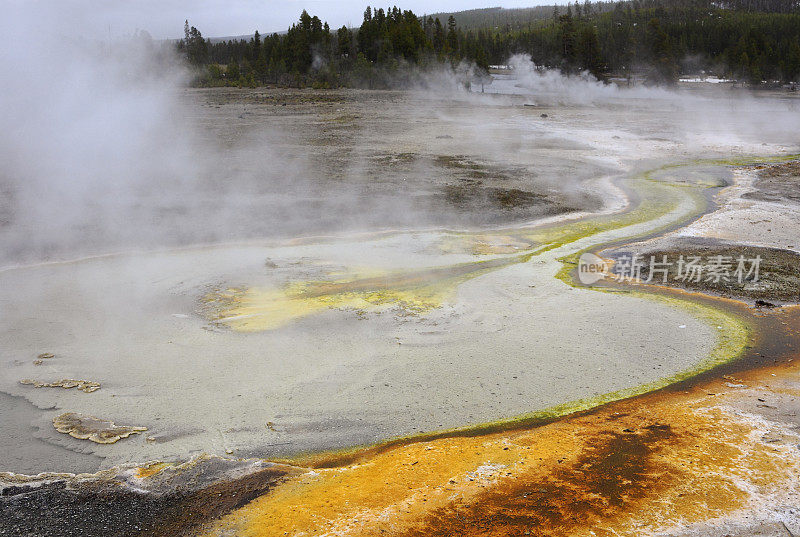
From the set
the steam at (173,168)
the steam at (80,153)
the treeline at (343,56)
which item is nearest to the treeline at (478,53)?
the treeline at (343,56)

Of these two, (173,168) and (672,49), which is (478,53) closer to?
(672,49)

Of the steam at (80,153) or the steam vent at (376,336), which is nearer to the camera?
the steam vent at (376,336)

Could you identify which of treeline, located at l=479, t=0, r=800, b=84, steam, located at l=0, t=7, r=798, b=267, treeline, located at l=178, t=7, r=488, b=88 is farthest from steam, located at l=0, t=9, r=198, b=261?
treeline, located at l=479, t=0, r=800, b=84

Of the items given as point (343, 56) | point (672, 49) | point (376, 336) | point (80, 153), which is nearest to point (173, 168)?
point (80, 153)

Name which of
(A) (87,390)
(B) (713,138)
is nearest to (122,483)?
(A) (87,390)

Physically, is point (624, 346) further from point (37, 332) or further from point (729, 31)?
point (729, 31)

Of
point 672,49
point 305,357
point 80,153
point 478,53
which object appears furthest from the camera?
point 672,49

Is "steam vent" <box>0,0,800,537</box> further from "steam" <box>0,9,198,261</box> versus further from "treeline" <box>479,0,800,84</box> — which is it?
"treeline" <box>479,0,800,84</box>

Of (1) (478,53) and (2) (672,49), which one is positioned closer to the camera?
(1) (478,53)

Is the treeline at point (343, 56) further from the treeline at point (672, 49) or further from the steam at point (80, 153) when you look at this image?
the steam at point (80, 153)

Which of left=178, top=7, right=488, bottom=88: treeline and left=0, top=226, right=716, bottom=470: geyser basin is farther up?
left=178, top=7, right=488, bottom=88: treeline

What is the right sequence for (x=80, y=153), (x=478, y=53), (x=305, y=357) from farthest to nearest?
(x=478, y=53) < (x=80, y=153) < (x=305, y=357)
